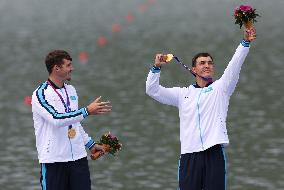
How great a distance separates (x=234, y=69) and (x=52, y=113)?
8.41 ft

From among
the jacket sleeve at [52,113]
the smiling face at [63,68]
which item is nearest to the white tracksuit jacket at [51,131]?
the jacket sleeve at [52,113]

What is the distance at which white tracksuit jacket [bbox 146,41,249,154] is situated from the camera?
12.0m

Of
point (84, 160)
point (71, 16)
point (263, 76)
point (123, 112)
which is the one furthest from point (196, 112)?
point (71, 16)

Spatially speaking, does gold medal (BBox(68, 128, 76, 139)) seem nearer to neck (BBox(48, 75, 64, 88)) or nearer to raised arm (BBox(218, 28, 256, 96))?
neck (BBox(48, 75, 64, 88))

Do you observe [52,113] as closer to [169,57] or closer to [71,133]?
[71,133]

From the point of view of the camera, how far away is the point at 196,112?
480 inches

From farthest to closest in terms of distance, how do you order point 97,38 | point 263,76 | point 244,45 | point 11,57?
point 97,38
point 11,57
point 263,76
point 244,45

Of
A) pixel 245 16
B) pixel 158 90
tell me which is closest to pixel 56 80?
pixel 158 90

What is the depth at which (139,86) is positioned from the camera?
45.3 m

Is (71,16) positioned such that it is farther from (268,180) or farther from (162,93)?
(162,93)

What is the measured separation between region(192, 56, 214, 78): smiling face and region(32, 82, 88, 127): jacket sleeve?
1.71m

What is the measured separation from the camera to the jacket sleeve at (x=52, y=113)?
11.9m

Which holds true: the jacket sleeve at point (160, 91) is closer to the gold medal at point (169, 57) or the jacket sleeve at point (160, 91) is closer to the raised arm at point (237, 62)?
the gold medal at point (169, 57)

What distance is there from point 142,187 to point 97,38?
2037 inches
